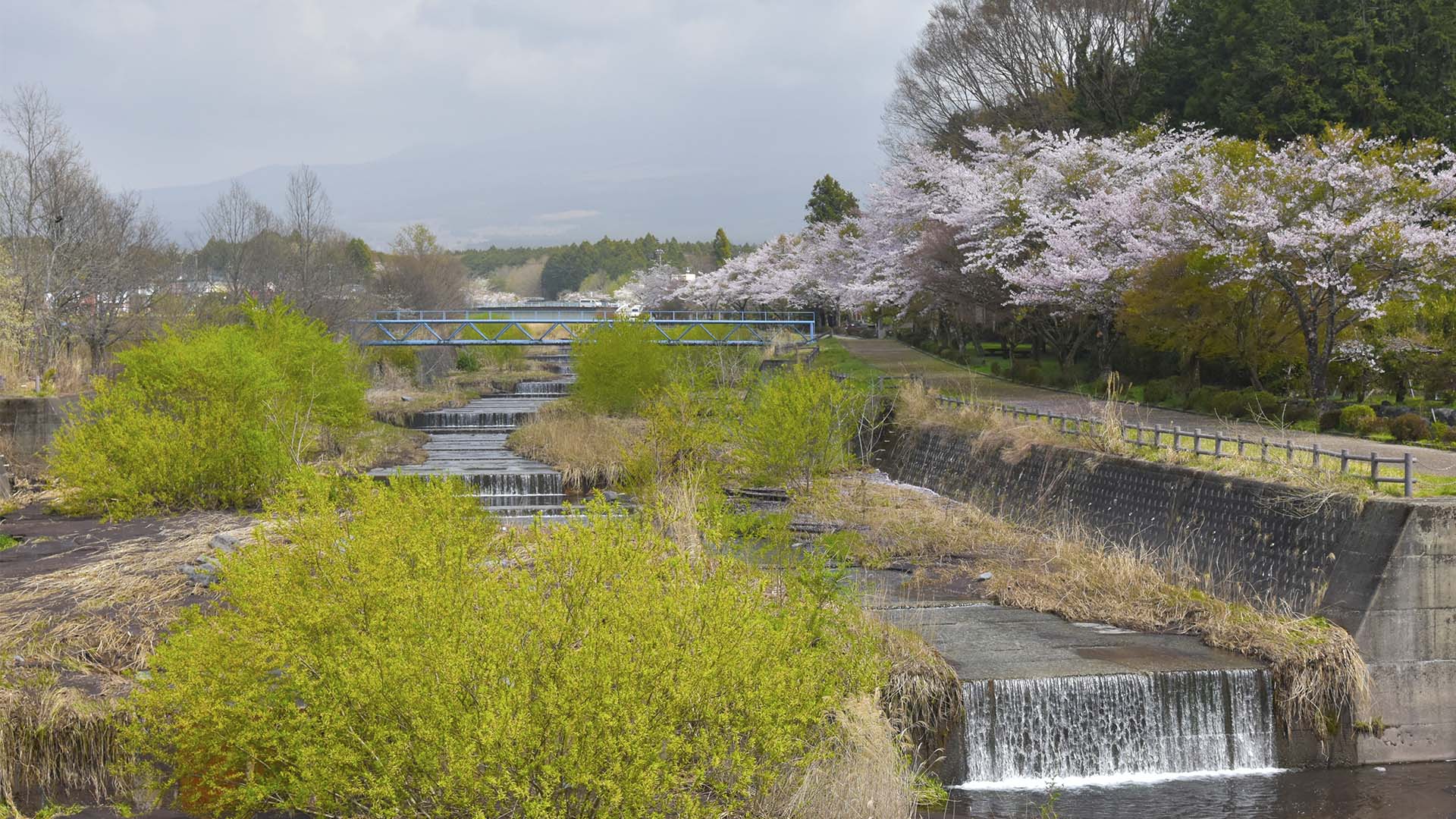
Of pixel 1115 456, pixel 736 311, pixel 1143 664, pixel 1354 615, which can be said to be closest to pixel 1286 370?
pixel 1115 456

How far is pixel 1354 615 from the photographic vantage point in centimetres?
1379

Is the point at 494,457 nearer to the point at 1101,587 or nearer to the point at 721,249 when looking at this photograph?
the point at 1101,587

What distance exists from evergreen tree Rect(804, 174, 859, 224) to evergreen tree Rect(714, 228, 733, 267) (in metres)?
22.6

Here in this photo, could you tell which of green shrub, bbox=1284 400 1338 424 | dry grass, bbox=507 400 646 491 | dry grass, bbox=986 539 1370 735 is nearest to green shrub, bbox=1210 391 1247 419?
green shrub, bbox=1284 400 1338 424

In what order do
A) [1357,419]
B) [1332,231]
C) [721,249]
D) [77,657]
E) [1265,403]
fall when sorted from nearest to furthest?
1. [77,657]
2. [1357,419]
3. [1332,231]
4. [1265,403]
5. [721,249]

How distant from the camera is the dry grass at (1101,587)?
1330cm

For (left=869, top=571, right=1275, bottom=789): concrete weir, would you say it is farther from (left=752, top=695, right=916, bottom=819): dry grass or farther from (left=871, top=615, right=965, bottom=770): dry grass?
(left=752, top=695, right=916, bottom=819): dry grass

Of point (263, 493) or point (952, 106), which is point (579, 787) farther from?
point (952, 106)

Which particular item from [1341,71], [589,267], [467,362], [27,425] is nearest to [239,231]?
[467,362]

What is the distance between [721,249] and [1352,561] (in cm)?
9878

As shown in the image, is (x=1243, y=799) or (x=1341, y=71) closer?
(x=1243, y=799)

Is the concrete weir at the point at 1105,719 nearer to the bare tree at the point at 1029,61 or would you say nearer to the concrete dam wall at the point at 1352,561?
the concrete dam wall at the point at 1352,561

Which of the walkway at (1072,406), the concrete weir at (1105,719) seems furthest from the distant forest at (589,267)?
the concrete weir at (1105,719)

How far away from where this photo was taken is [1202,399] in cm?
2527
